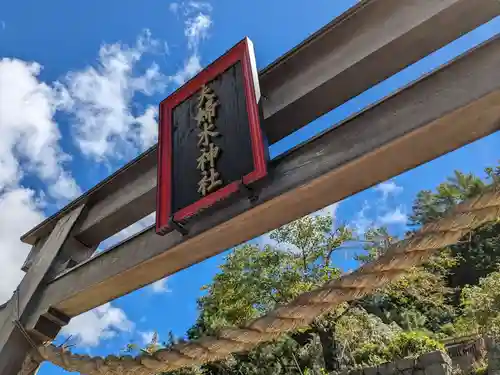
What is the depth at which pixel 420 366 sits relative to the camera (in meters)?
6.45

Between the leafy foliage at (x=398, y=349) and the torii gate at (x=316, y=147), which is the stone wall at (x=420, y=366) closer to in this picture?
the leafy foliage at (x=398, y=349)

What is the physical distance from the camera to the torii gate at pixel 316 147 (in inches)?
44.1

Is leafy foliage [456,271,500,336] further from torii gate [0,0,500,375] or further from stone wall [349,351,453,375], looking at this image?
torii gate [0,0,500,375]

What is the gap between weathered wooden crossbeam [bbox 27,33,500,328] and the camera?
3.55ft

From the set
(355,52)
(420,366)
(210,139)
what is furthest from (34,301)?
(420,366)

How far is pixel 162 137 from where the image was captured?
1.85m

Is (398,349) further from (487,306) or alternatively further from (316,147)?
(316,147)

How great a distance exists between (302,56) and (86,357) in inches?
49.9

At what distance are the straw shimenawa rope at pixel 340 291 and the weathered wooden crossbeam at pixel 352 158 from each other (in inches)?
10.0

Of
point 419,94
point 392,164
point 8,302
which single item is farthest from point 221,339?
point 8,302

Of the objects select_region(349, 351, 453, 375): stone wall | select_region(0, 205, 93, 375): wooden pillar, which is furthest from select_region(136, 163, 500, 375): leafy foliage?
select_region(0, 205, 93, 375): wooden pillar

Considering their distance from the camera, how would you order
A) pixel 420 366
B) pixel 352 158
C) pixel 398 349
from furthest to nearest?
pixel 398 349, pixel 420 366, pixel 352 158

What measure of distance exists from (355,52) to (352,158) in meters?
0.45

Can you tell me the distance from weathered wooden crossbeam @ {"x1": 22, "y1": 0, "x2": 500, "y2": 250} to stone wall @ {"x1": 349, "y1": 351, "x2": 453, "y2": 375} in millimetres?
5801
